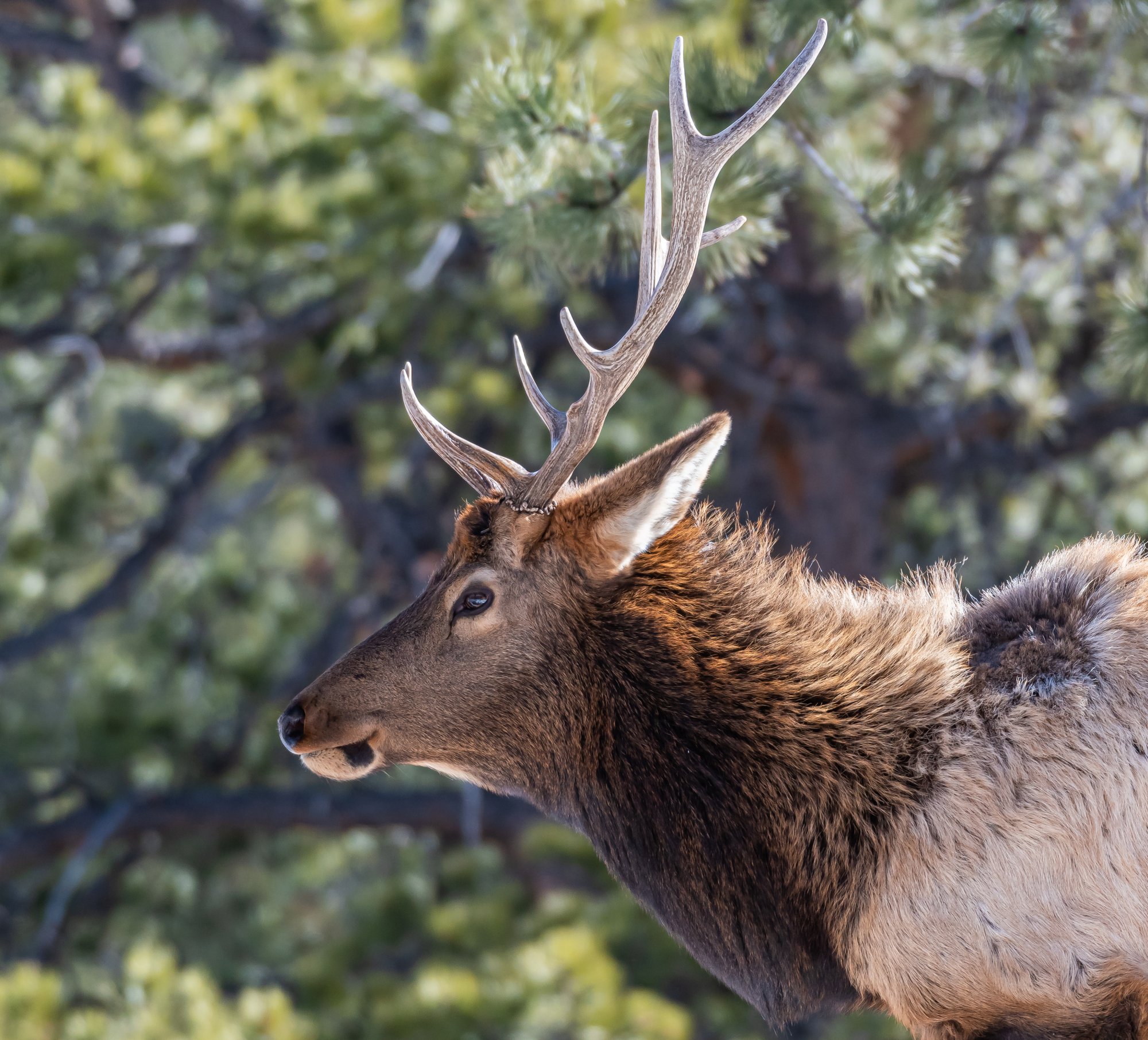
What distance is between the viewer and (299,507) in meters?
13.6

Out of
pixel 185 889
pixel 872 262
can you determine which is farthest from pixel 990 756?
pixel 185 889

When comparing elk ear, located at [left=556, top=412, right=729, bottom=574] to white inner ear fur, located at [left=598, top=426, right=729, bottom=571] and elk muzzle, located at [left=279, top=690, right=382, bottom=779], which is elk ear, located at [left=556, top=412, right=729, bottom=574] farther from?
elk muzzle, located at [left=279, top=690, right=382, bottom=779]

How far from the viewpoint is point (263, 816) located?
709 cm

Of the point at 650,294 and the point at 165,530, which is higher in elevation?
the point at 650,294

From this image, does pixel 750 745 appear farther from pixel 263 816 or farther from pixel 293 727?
pixel 263 816

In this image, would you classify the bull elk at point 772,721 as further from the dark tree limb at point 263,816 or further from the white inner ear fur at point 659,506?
the dark tree limb at point 263,816

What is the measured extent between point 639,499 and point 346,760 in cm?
90

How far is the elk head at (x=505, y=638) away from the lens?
283 centimetres

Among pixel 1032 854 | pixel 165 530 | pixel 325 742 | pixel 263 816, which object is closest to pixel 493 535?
pixel 325 742

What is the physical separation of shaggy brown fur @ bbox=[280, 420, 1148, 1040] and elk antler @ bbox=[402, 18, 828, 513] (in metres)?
0.10

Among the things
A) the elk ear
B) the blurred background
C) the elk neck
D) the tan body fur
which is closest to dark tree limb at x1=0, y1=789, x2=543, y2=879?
the blurred background

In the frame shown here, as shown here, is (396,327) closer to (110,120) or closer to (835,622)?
(110,120)

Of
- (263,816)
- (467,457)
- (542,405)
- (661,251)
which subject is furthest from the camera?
(263,816)

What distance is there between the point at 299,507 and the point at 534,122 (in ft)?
35.5
